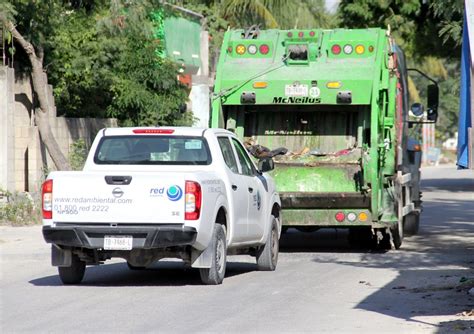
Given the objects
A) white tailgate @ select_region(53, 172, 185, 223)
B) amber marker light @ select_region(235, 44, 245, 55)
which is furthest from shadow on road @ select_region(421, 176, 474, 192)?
white tailgate @ select_region(53, 172, 185, 223)

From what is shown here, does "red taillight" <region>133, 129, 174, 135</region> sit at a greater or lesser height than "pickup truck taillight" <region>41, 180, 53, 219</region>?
greater

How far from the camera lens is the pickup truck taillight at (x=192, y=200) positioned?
12.8 m

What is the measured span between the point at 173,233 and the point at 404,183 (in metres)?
6.97

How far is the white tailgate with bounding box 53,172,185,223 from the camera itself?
42.2 feet

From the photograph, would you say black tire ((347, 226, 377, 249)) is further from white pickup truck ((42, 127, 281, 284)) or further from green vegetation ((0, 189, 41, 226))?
green vegetation ((0, 189, 41, 226))

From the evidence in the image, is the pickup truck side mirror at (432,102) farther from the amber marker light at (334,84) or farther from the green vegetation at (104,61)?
the green vegetation at (104,61)

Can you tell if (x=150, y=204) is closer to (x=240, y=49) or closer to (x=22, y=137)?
(x=240, y=49)

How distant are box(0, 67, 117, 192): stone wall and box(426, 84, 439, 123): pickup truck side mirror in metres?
8.57

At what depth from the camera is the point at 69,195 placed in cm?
1312

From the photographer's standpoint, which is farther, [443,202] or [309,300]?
[443,202]

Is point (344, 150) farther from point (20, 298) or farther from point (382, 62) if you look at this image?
point (20, 298)

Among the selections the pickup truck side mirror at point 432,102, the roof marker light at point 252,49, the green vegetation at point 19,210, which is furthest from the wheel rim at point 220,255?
the green vegetation at point 19,210

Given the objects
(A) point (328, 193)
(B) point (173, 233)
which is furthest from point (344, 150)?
(B) point (173, 233)

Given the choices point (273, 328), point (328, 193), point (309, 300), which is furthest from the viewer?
point (328, 193)
